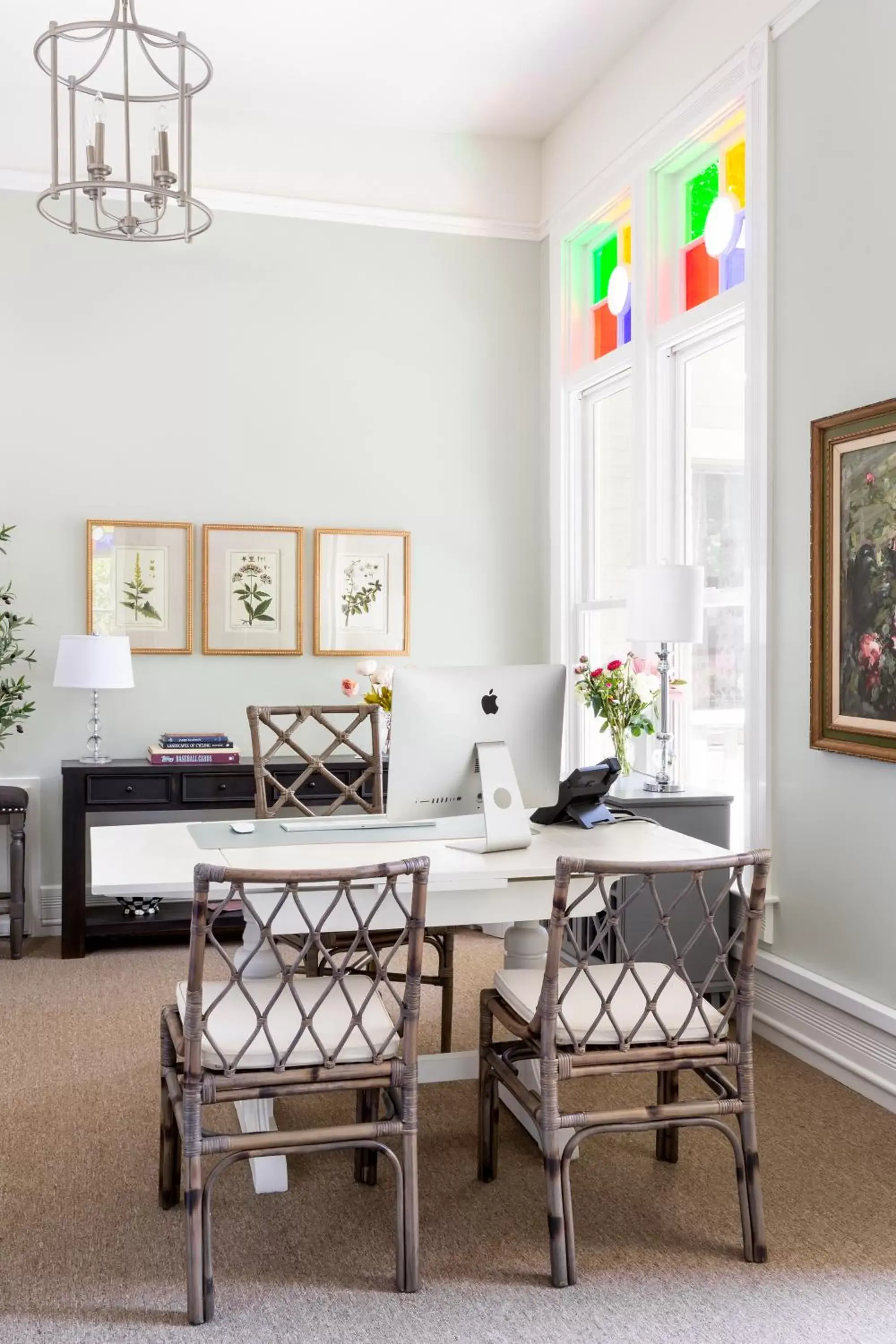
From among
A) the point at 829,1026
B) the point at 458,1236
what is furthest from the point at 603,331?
the point at 458,1236

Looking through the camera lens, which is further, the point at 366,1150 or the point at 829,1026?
the point at 829,1026

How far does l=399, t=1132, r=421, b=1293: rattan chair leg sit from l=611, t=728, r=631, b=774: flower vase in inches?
86.9

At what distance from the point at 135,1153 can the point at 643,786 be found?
7.01ft

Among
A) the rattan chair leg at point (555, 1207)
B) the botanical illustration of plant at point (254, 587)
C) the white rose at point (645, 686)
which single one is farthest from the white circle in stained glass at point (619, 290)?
the rattan chair leg at point (555, 1207)

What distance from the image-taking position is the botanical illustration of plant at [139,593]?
5.28 metres

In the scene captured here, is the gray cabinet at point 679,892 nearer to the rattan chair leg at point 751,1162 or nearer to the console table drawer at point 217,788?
the rattan chair leg at point 751,1162

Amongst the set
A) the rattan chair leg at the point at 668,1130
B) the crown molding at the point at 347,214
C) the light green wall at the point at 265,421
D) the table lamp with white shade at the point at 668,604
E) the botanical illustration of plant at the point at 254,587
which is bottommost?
the rattan chair leg at the point at 668,1130

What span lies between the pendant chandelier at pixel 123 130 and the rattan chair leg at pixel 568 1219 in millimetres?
2424

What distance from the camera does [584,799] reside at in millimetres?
3289

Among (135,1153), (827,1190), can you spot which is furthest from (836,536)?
(135,1153)

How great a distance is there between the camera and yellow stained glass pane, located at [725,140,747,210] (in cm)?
426

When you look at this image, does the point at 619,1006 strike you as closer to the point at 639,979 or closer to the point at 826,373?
the point at 639,979

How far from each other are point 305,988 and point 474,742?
731 mm

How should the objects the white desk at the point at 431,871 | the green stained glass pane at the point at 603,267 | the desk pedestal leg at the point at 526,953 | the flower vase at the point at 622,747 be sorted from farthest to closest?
1. the green stained glass pane at the point at 603,267
2. the flower vase at the point at 622,747
3. the desk pedestal leg at the point at 526,953
4. the white desk at the point at 431,871
